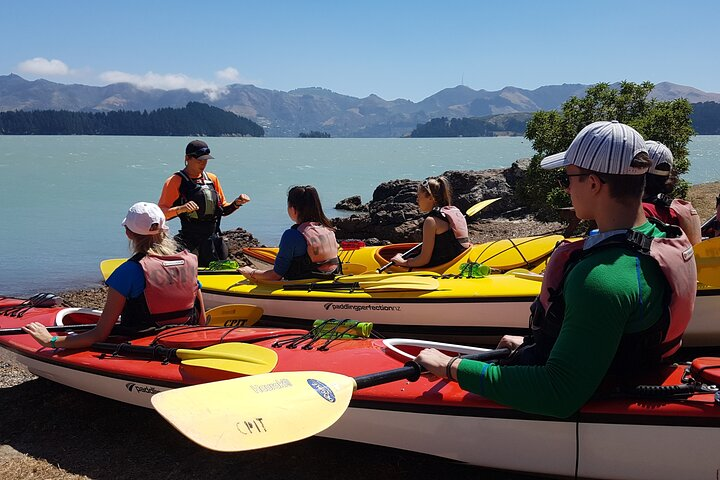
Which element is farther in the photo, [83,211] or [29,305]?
[83,211]

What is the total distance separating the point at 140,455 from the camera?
3.90 m

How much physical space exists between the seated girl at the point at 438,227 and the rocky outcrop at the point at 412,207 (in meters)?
7.47

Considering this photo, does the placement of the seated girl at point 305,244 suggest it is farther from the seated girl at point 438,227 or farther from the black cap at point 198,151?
the black cap at point 198,151

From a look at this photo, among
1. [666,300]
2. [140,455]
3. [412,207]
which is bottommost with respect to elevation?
[140,455]

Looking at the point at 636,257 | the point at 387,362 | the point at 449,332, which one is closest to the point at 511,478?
the point at 387,362

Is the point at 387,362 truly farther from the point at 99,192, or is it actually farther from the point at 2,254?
the point at 99,192

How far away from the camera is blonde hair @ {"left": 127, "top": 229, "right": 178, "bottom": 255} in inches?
158

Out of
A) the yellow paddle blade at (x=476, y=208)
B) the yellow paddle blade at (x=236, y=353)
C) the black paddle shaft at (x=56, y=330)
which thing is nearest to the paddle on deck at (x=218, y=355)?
the yellow paddle blade at (x=236, y=353)

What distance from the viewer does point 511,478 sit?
3400 mm

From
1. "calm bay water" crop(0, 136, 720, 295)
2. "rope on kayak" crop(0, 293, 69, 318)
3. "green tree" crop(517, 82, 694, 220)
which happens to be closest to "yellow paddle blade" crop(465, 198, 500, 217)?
"rope on kayak" crop(0, 293, 69, 318)

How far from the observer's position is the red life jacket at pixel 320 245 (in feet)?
18.9

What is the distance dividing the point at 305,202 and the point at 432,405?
292cm

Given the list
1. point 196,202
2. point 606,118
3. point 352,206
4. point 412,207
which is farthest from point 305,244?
point 352,206

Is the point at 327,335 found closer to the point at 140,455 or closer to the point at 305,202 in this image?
the point at 140,455
